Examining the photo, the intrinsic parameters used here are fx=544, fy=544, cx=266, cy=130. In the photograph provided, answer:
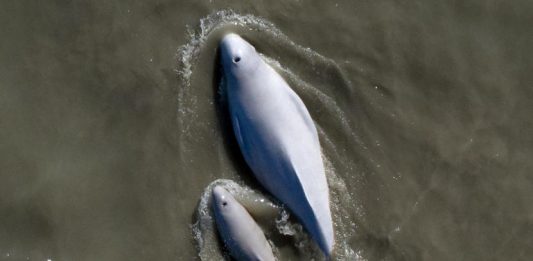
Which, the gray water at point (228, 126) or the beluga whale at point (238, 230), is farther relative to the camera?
the gray water at point (228, 126)

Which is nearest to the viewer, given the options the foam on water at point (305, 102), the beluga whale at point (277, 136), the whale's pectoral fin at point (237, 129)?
the beluga whale at point (277, 136)

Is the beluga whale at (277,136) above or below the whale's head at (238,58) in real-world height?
below

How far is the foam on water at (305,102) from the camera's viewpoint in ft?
16.7

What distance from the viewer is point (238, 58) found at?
193 inches

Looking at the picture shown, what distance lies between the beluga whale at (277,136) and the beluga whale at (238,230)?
358 millimetres

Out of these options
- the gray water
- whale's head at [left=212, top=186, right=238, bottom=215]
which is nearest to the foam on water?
the gray water

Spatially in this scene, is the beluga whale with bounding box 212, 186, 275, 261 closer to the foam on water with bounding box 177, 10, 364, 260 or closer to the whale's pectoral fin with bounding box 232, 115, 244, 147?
the foam on water with bounding box 177, 10, 364, 260

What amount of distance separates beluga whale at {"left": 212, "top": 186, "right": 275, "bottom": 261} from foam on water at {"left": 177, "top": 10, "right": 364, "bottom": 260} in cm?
15

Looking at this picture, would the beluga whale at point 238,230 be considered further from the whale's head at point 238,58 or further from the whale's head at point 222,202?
the whale's head at point 238,58

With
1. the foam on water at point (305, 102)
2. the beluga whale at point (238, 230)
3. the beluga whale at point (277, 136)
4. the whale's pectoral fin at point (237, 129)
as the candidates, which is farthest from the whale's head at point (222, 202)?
the whale's pectoral fin at point (237, 129)

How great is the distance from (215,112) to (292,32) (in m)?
1.05

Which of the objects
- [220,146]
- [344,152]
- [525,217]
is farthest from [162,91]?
[525,217]

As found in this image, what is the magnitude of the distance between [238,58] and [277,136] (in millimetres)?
788

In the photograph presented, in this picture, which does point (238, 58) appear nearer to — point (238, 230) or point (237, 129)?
point (237, 129)
